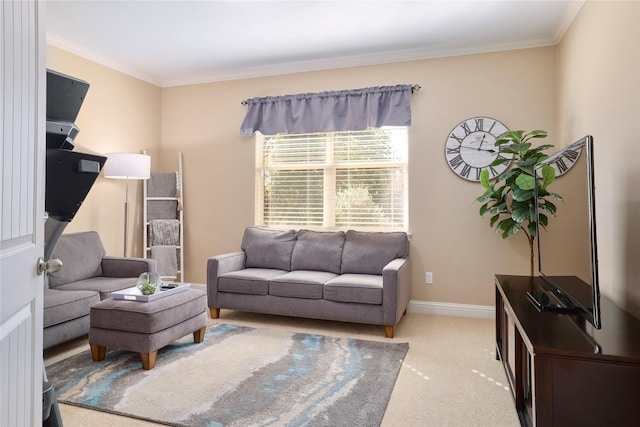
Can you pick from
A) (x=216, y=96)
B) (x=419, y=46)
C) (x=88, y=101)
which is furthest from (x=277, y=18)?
(x=88, y=101)

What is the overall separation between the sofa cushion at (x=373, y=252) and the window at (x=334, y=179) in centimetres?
33

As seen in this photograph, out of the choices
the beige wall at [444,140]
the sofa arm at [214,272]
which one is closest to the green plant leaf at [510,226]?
the beige wall at [444,140]

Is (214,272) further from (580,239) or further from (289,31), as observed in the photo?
(580,239)

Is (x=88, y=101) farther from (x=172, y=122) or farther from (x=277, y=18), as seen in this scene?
(x=277, y=18)

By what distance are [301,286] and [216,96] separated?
107 inches

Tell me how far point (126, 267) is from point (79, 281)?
39cm

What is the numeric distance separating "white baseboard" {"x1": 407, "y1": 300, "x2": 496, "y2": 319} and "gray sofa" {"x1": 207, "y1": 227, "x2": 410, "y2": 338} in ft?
1.14

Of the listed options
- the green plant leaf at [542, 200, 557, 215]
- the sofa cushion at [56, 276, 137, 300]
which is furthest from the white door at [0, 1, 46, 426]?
the green plant leaf at [542, 200, 557, 215]

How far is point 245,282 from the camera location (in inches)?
151

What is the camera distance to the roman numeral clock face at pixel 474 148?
3962 mm

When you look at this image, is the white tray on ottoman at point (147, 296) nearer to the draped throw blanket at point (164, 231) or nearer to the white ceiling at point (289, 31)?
the draped throw blanket at point (164, 231)

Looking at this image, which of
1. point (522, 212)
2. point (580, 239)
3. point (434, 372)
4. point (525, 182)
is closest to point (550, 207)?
point (522, 212)

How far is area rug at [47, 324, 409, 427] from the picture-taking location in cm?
214

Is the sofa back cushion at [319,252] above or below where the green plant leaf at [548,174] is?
below
